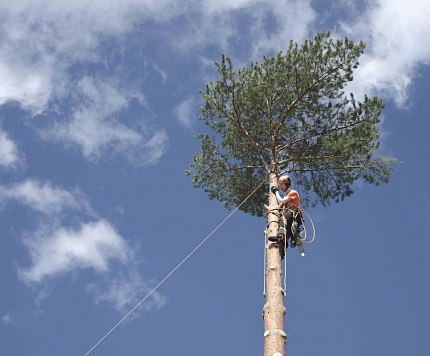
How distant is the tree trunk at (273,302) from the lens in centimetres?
777

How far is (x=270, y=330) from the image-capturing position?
26.2ft

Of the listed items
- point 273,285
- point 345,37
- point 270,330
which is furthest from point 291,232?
point 345,37

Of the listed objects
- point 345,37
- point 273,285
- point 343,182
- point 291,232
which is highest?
point 345,37

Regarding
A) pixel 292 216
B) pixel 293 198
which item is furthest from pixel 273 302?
pixel 293 198

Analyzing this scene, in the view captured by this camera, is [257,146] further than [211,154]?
No

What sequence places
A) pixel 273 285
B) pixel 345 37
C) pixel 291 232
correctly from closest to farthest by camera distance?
pixel 273 285, pixel 291 232, pixel 345 37

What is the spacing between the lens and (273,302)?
8.48 meters

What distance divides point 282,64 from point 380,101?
2420 mm

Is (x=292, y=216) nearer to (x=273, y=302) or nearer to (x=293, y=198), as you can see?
(x=293, y=198)

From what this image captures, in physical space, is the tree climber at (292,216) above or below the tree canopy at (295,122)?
below

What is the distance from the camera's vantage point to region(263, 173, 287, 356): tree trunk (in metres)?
7.77

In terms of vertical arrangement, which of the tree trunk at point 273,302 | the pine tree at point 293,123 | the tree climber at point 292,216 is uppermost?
the pine tree at point 293,123

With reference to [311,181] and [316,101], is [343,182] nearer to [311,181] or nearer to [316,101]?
[311,181]

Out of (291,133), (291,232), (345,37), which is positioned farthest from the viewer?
(291,133)
